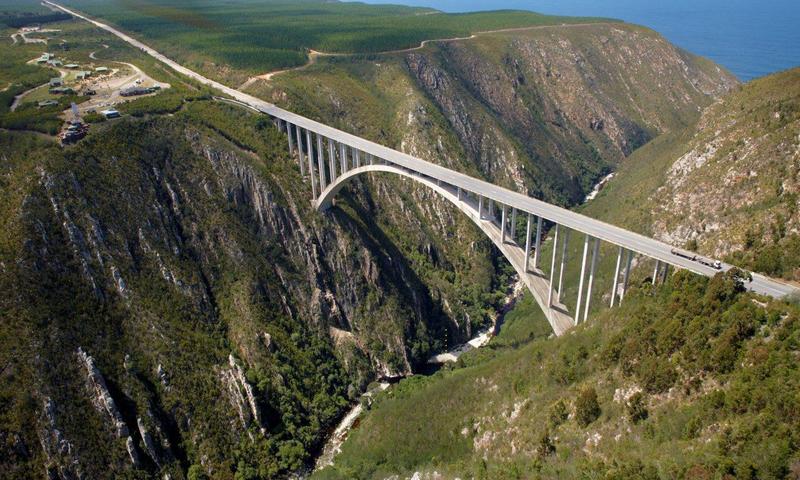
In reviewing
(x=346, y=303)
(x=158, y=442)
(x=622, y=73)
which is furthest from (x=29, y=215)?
(x=622, y=73)

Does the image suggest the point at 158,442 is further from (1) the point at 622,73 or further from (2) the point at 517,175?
(1) the point at 622,73

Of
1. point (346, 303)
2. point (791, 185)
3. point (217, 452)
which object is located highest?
point (791, 185)

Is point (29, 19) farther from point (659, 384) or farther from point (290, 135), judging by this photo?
point (659, 384)

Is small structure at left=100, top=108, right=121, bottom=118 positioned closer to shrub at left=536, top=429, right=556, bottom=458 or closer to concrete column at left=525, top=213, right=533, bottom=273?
concrete column at left=525, top=213, right=533, bottom=273

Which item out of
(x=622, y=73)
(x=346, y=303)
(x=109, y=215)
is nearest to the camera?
(x=109, y=215)

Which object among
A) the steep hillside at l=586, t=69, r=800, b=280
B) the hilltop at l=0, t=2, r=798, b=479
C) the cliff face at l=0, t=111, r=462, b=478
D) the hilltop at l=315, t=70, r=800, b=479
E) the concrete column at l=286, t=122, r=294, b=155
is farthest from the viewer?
the concrete column at l=286, t=122, r=294, b=155

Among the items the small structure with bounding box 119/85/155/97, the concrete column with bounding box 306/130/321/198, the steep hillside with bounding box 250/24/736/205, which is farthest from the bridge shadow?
the small structure with bounding box 119/85/155/97
